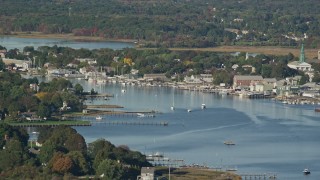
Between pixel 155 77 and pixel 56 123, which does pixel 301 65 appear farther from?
pixel 56 123

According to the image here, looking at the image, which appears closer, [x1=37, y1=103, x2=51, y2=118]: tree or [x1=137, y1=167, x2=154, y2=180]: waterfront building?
[x1=137, y1=167, x2=154, y2=180]: waterfront building

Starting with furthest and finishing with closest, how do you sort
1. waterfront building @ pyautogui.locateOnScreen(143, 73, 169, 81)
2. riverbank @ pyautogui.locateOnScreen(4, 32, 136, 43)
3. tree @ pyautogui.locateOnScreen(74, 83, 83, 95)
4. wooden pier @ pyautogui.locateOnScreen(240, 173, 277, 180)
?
riverbank @ pyautogui.locateOnScreen(4, 32, 136, 43)
waterfront building @ pyautogui.locateOnScreen(143, 73, 169, 81)
tree @ pyautogui.locateOnScreen(74, 83, 83, 95)
wooden pier @ pyautogui.locateOnScreen(240, 173, 277, 180)

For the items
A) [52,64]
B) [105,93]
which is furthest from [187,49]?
[105,93]

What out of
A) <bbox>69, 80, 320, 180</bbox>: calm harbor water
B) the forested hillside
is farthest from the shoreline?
<bbox>69, 80, 320, 180</bbox>: calm harbor water

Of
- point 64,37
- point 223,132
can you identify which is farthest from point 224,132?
point 64,37


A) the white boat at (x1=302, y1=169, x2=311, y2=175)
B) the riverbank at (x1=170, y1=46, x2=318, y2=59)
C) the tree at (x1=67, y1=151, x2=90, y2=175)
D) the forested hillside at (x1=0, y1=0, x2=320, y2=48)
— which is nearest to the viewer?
the tree at (x1=67, y1=151, x2=90, y2=175)

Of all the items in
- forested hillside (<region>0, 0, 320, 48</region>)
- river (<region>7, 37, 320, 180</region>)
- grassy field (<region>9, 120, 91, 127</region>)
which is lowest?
river (<region>7, 37, 320, 180</region>)

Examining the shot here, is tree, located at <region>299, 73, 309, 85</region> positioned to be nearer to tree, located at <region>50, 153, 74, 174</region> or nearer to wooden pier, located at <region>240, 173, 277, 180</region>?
wooden pier, located at <region>240, 173, 277, 180</region>
